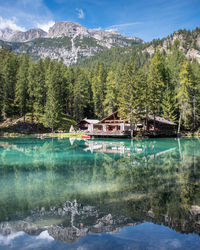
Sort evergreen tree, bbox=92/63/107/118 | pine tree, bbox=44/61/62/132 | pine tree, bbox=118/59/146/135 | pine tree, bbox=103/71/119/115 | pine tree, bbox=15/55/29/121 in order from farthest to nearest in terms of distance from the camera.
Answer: evergreen tree, bbox=92/63/107/118 → pine tree, bbox=103/71/119/115 → pine tree, bbox=15/55/29/121 → pine tree, bbox=44/61/62/132 → pine tree, bbox=118/59/146/135

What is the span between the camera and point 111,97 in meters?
61.7

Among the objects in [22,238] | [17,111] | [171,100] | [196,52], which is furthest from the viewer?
[196,52]

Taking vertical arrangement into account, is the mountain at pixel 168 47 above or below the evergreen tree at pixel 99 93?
above

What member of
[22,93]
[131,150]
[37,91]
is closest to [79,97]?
[37,91]

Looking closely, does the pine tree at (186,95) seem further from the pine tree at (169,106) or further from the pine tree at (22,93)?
the pine tree at (22,93)

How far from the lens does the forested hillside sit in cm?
4691

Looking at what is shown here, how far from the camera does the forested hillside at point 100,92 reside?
4691 centimetres

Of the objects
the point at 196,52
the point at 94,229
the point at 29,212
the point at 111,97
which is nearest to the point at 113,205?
the point at 94,229

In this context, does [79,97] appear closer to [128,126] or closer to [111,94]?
[111,94]

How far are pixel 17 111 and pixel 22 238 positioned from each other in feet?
187

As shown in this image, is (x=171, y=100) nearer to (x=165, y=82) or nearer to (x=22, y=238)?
(x=165, y=82)

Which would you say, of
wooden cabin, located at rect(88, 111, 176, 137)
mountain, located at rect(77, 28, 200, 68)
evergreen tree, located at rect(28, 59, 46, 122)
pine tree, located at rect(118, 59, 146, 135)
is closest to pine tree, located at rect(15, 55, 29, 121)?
evergreen tree, located at rect(28, 59, 46, 122)

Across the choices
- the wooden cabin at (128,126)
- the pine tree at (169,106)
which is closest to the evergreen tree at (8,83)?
the wooden cabin at (128,126)

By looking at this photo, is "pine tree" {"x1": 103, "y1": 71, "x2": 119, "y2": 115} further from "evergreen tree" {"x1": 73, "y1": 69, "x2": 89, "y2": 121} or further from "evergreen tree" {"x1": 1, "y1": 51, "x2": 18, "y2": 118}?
"evergreen tree" {"x1": 1, "y1": 51, "x2": 18, "y2": 118}
